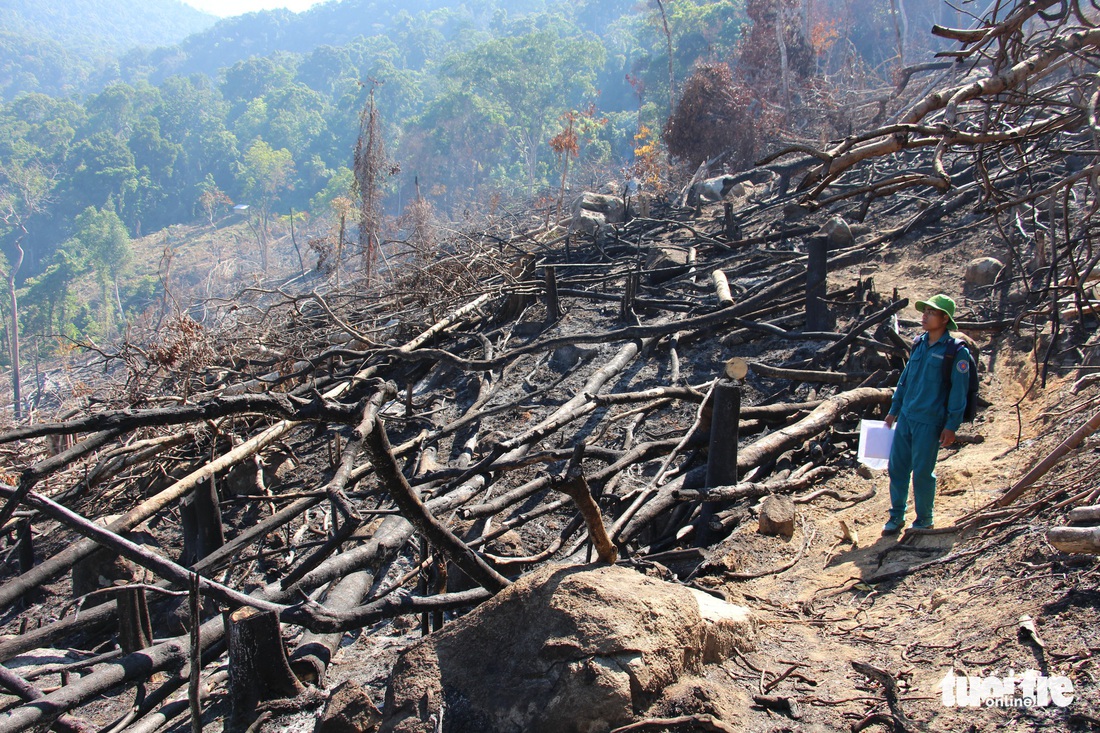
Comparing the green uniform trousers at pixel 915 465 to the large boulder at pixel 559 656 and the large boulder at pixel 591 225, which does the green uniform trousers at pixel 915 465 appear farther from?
the large boulder at pixel 591 225

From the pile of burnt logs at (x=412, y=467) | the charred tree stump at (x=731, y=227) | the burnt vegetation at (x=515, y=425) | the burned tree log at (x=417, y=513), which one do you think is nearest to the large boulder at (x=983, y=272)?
the burnt vegetation at (x=515, y=425)

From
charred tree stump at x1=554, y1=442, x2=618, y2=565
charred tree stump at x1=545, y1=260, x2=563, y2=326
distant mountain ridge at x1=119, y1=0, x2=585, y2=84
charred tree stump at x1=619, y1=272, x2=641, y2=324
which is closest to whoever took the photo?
charred tree stump at x1=554, y1=442, x2=618, y2=565

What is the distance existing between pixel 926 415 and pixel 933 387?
6.1 inches

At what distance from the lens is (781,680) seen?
202 cm

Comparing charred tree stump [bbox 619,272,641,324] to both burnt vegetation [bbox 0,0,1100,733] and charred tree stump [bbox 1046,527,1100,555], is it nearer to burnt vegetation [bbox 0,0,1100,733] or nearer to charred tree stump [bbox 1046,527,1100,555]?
burnt vegetation [bbox 0,0,1100,733]

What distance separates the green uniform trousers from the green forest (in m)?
15.4

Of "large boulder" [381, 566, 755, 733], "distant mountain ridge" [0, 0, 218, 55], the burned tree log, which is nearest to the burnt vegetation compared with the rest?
the burned tree log

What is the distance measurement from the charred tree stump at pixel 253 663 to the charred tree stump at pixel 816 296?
5.41m

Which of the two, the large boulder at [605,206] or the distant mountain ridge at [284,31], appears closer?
the large boulder at [605,206]

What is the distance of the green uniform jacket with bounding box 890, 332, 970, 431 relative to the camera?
338cm

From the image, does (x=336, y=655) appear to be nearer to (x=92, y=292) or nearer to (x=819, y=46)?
(x=819, y=46)

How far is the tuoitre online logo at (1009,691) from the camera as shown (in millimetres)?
1717

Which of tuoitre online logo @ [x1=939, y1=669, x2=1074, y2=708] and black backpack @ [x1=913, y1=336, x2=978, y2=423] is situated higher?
black backpack @ [x1=913, y1=336, x2=978, y2=423]

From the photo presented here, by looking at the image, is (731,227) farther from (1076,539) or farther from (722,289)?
(1076,539)
